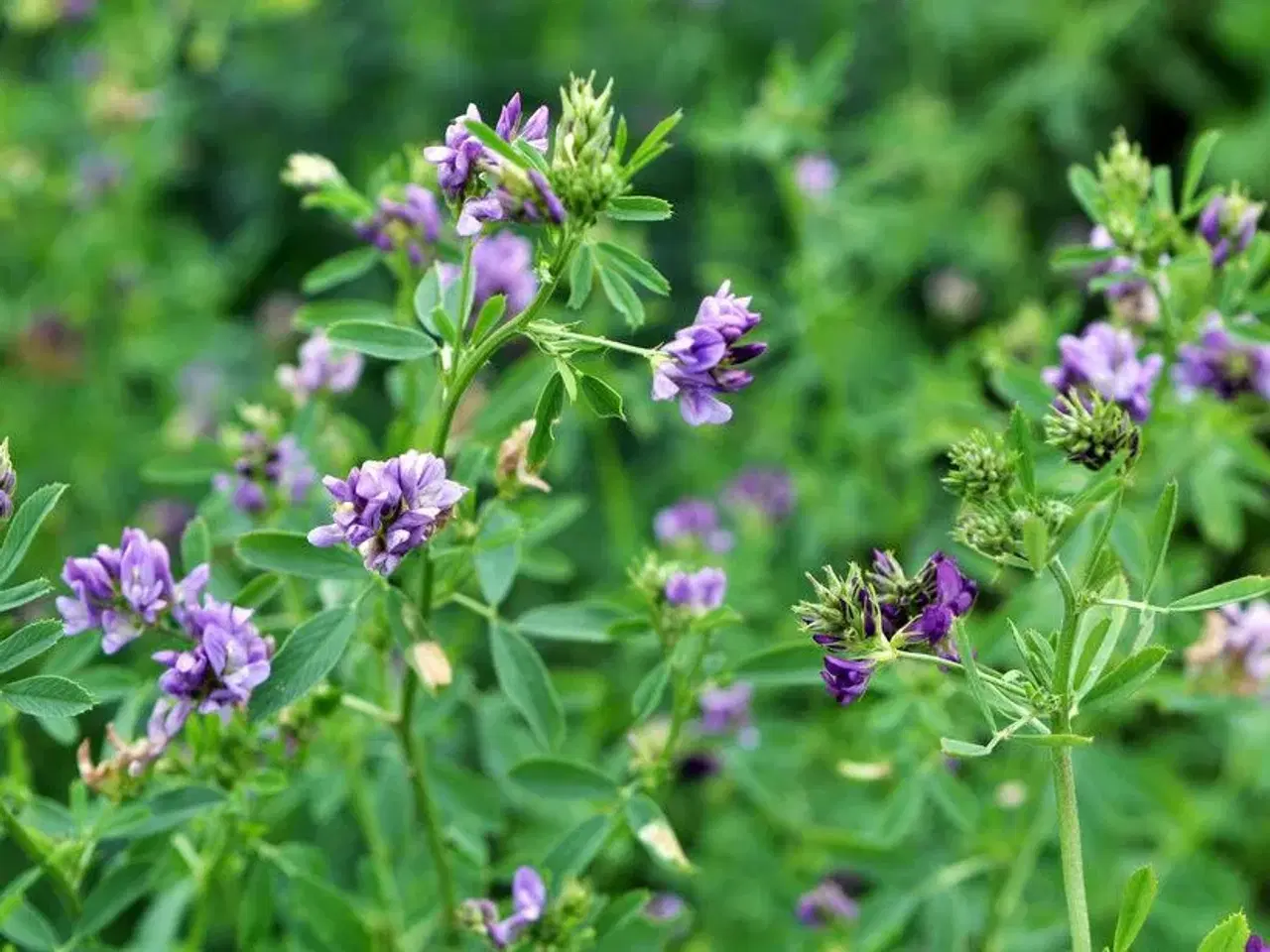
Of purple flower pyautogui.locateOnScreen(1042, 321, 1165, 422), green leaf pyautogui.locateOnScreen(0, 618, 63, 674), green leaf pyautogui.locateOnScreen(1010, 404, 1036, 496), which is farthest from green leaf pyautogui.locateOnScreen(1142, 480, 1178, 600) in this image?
green leaf pyautogui.locateOnScreen(0, 618, 63, 674)

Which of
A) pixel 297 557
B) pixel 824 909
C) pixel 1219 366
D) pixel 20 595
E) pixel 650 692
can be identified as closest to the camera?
pixel 20 595

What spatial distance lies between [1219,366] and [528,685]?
3.48ft

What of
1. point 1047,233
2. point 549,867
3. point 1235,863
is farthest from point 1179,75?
point 549,867

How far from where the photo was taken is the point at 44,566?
373 cm

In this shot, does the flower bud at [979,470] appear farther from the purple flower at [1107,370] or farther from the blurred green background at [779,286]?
the blurred green background at [779,286]

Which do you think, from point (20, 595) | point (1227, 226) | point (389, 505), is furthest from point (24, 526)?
point (1227, 226)

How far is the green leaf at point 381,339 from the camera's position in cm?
174

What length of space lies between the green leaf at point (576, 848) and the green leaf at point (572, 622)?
24cm

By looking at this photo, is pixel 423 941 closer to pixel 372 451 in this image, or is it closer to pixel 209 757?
pixel 209 757

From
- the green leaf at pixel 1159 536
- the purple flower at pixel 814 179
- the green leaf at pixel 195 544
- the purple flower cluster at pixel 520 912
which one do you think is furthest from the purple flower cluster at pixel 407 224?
the purple flower at pixel 814 179

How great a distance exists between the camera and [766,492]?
3553mm

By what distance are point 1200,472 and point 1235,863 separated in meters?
1.18

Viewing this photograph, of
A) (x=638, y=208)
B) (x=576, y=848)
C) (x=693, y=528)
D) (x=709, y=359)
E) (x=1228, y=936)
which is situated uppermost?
(x=638, y=208)

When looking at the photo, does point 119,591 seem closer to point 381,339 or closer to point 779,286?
point 381,339
